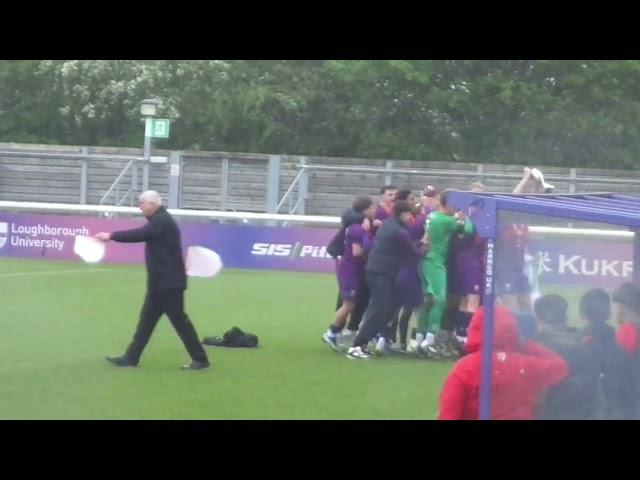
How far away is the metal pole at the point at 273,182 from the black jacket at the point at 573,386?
23.0 metres

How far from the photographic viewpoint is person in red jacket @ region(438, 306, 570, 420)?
19.0ft

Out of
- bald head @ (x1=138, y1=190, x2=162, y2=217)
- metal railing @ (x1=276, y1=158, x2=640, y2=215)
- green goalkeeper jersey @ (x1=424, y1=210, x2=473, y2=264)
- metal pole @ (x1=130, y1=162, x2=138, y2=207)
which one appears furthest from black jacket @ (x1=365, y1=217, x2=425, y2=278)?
metal pole @ (x1=130, y1=162, x2=138, y2=207)

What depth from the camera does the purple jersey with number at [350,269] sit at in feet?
42.0

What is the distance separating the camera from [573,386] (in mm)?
5801

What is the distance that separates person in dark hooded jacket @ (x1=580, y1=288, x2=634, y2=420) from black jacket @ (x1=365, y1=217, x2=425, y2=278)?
6.25m

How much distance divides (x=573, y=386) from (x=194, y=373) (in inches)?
231

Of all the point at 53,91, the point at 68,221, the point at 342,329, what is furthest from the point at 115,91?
the point at 342,329

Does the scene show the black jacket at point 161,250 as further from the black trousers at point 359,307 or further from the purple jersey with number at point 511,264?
the purple jersey with number at point 511,264

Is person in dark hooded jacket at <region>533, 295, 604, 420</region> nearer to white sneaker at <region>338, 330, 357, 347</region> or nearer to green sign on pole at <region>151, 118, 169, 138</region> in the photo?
white sneaker at <region>338, 330, 357, 347</region>

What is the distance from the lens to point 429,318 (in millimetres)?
12766

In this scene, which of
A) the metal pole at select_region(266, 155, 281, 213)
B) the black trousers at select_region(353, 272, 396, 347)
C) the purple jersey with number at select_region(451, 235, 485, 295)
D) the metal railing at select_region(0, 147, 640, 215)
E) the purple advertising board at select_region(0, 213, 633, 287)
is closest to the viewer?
the black trousers at select_region(353, 272, 396, 347)

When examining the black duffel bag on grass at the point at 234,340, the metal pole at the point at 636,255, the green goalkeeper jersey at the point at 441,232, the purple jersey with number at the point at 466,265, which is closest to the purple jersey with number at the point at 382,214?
the green goalkeeper jersey at the point at 441,232

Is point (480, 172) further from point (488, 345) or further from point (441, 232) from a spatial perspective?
point (488, 345)

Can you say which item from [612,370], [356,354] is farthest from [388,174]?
[612,370]
